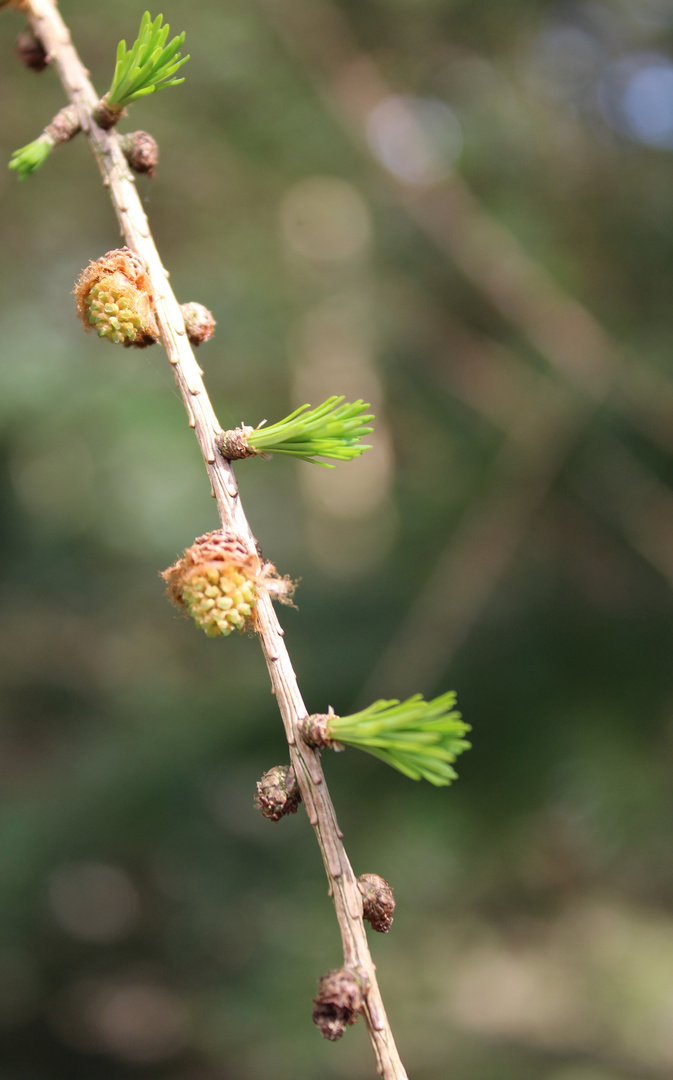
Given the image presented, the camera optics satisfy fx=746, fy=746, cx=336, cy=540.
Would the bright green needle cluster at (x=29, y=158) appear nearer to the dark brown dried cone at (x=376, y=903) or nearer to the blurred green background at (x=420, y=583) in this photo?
the dark brown dried cone at (x=376, y=903)

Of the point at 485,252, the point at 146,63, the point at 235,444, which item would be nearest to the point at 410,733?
the point at 235,444

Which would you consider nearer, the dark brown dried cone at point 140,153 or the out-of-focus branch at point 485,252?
the dark brown dried cone at point 140,153

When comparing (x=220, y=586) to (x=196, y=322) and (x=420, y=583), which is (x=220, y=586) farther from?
(x=420, y=583)

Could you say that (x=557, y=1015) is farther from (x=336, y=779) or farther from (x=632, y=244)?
(x=632, y=244)

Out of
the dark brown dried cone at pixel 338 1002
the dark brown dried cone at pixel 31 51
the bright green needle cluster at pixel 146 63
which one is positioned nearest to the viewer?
the dark brown dried cone at pixel 338 1002

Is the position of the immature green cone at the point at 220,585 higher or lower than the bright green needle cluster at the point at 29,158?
lower

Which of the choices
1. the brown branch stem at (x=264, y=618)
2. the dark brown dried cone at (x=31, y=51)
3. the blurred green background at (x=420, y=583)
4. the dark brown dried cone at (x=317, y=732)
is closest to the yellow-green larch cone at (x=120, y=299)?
the brown branch stem at (x=264, y=618)

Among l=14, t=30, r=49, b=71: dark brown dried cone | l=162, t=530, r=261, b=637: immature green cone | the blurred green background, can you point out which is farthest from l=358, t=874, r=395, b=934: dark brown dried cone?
the blurred green background

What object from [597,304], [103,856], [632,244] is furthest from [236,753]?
[632,244]

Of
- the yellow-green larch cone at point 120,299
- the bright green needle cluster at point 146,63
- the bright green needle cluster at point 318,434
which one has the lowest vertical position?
the bright green needle cluster at point 318,434
